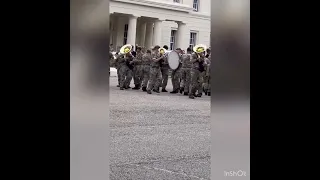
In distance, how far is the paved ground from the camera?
423 cm

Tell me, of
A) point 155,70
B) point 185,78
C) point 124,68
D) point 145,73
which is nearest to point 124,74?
point 124,68

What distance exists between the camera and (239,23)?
8.39ft

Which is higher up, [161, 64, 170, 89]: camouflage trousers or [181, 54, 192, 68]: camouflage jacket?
[181, 54, 192, 68]: camouflage jacket

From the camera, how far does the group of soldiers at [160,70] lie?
42.5ft

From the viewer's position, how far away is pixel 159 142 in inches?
229

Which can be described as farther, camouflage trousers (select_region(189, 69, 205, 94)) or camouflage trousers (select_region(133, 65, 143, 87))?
camouflage trousers (select_region(133, 65, 143, 87))

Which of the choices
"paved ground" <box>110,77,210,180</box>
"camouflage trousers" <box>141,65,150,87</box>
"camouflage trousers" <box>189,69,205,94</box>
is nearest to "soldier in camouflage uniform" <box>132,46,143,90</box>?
"camouflage trousers" <box>141,65,150,87</box>

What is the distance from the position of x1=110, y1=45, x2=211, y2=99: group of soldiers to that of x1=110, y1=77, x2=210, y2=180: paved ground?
9.60 ft

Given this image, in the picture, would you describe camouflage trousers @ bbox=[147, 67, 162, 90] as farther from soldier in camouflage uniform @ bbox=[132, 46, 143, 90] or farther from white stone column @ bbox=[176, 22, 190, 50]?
white stone column @ bbox=[176, 22, 190, 50]

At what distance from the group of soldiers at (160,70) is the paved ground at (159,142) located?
9.60 feet

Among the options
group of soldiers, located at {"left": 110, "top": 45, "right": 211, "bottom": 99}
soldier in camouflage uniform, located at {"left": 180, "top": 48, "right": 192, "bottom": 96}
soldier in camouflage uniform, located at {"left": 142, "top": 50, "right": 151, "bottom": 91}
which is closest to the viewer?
group of soldiers, located at {"left": 110, "top": 45, "right": 211, "bottom": 99}

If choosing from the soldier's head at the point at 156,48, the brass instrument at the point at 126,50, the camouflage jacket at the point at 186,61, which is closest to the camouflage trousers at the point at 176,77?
the camouflage jacket at the point at 186,61
